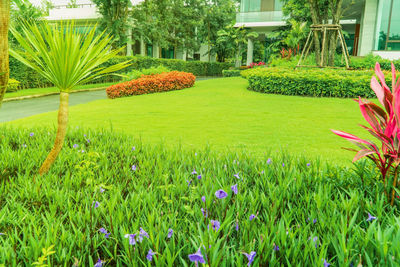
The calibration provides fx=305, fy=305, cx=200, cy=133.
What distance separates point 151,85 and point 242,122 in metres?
8.01

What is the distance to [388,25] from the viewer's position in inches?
741

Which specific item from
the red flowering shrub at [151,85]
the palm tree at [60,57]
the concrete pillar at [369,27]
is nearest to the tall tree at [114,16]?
the red flowering shrub at [151,85]

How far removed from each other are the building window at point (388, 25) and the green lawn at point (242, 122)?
38.5ft

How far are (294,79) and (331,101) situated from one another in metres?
1.83

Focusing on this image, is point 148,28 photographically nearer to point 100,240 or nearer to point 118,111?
point 118,111

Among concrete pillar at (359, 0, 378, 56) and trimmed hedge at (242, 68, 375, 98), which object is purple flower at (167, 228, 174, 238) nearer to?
trimmed hedge at (242, 68, 375, 98)

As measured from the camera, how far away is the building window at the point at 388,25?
18578 millimetres

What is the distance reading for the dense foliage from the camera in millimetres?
1379

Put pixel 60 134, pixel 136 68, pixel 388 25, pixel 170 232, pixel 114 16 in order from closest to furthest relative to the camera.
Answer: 1. pixel 170 232
2. pixel 60 134
3. pixel 388 25
4. pixel 114 16
5. pixel 136 68

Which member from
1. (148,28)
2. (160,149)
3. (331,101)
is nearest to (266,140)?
(160,149)

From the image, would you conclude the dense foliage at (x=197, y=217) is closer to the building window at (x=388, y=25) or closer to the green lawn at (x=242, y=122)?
the green lawn at (x=242, y=122)

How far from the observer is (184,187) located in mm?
2252

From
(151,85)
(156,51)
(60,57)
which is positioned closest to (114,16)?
(151,85)

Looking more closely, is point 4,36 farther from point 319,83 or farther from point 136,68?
point 136,68
